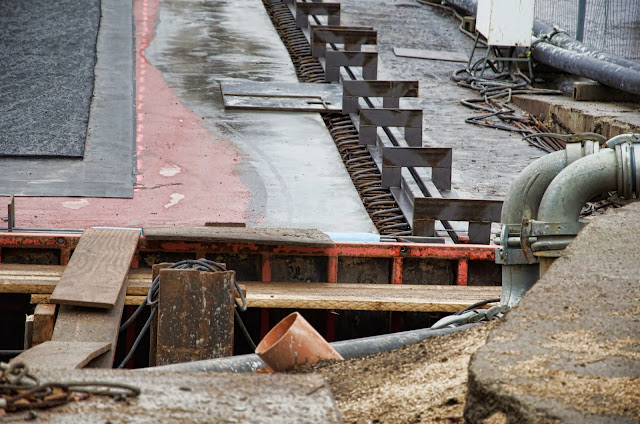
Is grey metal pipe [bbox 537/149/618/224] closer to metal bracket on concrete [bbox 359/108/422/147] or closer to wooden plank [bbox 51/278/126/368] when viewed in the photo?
wooden plank [bbox 51/278/126/368]

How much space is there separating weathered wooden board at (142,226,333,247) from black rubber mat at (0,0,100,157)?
117 inches

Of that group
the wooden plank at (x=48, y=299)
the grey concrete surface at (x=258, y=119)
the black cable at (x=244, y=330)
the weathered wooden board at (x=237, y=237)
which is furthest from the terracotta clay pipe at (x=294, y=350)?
the grey concrete surface at (x=258, y=119)

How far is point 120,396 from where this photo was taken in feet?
11.5

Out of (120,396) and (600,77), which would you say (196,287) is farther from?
(600,77)

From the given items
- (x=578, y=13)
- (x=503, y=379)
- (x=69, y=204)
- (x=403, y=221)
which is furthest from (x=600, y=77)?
(x=503, y=379)

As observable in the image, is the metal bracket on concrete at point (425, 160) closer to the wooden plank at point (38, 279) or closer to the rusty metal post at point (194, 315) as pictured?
the wooden plank at point (38, 279)

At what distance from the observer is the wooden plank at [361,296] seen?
248 inches

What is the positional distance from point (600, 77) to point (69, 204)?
7.14 m

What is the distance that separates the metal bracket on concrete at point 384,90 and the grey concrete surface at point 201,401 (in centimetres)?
703

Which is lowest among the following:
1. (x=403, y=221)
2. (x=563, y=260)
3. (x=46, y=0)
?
(x=403, y=221)

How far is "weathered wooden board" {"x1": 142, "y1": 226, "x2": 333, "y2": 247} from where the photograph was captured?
671cm

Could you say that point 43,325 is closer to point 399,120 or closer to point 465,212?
point 465,212

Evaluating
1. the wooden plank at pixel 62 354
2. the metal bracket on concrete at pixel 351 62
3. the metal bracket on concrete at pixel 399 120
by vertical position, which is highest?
the metal bracket on concrete at pixel 351 62

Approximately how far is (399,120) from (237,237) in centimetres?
A: 352
